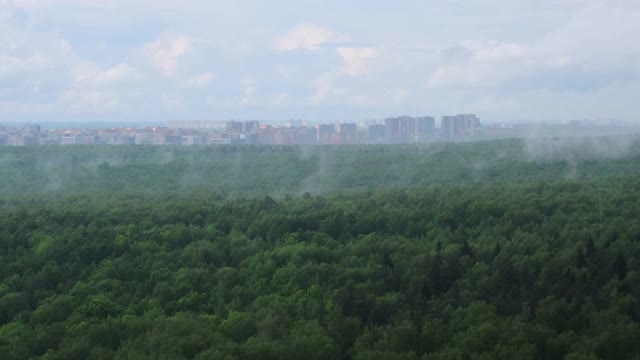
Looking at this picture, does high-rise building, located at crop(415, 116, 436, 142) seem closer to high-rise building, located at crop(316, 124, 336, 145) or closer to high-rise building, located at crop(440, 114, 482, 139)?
high-rise building, located at crop(440, 114, 482, 139)

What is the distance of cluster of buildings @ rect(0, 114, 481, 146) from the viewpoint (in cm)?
9956

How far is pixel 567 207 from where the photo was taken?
29594mm

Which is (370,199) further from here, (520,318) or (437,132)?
(437,132)

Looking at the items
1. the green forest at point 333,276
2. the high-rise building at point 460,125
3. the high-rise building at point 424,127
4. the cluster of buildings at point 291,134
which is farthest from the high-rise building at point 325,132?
the green forest at point 333,276

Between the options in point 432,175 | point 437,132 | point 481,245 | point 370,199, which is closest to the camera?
point 481,245

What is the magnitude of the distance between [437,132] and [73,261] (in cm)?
8314

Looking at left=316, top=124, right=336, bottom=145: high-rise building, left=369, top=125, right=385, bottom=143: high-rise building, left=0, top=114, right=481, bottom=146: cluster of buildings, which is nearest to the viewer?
left=316, top=124, right=336, bottom=145: high-rise building

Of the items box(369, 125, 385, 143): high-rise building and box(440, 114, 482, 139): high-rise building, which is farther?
box(440, 114, 482, 139): high-rise building

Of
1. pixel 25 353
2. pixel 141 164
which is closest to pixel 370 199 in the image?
pixel 25 353

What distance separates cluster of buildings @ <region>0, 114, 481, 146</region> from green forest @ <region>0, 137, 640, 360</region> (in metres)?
59.4

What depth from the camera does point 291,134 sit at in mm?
99875

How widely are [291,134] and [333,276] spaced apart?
77870mm

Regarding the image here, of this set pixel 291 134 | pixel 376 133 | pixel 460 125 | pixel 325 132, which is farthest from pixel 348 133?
pixel 460 125

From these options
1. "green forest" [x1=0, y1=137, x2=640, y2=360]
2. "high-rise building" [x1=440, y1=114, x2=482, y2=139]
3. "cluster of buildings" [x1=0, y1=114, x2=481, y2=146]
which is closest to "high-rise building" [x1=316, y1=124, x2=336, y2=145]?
"cluster of buildings" [x1=0, y1=114, x2=481, y2=146]
